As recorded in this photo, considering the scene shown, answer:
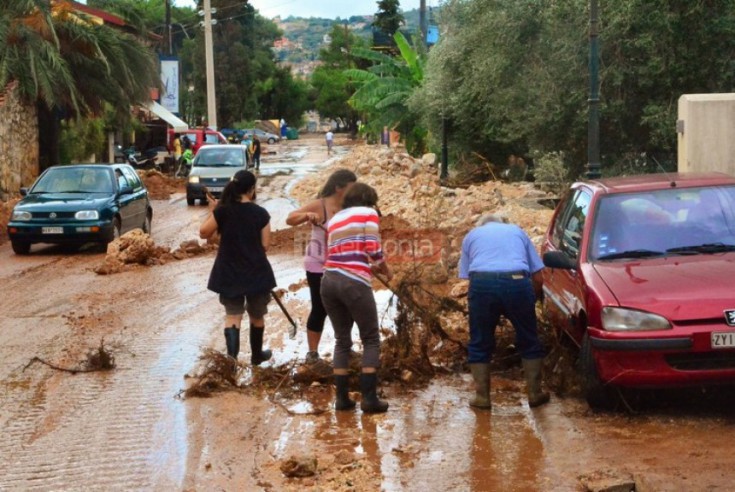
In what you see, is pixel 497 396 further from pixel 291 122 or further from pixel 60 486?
pixel 291 122

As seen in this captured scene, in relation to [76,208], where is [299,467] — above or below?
below

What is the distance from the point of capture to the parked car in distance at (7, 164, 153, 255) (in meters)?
18.5

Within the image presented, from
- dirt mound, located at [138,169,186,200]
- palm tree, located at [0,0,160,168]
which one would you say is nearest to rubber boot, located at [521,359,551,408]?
palm tree, located at [0,0,160,168]

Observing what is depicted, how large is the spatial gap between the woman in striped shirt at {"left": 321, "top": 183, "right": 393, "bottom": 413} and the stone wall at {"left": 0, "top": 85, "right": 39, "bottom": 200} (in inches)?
849

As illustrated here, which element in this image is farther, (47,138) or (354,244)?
(47,138)

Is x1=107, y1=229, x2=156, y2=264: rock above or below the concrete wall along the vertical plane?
below

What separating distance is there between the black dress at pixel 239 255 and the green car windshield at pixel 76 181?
36.8ft

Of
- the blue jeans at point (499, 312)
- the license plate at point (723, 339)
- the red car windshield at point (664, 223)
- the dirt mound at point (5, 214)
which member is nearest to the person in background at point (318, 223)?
the blue jeans at point (499, 312)

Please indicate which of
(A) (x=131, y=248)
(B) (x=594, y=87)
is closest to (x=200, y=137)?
(A) (x=131, y=248)

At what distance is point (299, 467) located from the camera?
6.32 meters

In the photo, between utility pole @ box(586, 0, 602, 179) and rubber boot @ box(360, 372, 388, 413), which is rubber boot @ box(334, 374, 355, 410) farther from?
utility pole @ box(586, 0, 602, 179)

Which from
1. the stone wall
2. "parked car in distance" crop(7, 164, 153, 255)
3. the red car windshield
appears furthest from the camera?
the stone wall

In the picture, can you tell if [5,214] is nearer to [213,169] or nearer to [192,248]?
[213,169]

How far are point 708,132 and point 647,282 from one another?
8.88 m
